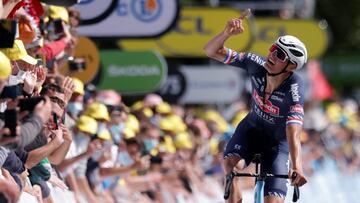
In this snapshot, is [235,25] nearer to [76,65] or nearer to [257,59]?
[257,59]

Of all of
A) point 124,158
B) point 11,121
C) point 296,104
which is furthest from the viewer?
point 124,158

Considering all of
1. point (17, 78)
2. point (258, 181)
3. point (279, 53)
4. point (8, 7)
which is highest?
point (8, 7)

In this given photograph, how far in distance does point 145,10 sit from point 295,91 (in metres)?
5.18

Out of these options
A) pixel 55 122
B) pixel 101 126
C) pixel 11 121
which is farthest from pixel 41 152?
pixel 101 126

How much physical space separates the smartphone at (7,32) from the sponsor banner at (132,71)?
309 inches

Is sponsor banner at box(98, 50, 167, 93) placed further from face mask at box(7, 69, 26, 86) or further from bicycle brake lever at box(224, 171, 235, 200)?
face mask at box(7, 69, 26, 86)

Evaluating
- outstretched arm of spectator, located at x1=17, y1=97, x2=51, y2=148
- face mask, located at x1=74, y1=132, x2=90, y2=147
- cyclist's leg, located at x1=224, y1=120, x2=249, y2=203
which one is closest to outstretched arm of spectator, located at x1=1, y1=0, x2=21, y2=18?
outstretched arm of spectator, located at x1=17, y1=97, x2=51, y2=148

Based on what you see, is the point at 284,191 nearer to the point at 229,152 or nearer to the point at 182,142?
the point at 229,152

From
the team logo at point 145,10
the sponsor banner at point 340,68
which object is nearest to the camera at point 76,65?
the team logo at point 145,10

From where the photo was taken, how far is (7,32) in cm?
773

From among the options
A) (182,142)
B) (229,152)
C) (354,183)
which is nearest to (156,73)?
(182,142)

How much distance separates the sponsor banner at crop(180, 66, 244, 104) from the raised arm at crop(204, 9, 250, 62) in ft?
37.8

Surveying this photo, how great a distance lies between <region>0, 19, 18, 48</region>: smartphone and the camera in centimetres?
768

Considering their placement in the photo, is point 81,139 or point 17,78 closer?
Result: point 17,78
